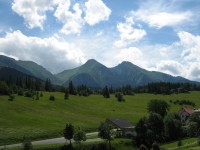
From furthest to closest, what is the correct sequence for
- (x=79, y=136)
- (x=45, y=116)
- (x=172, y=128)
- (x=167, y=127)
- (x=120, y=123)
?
(x=45, y=116) < (x=120, y=123) < (x=172, y=128) < (x=167, y=127) < (x=79, y=136)

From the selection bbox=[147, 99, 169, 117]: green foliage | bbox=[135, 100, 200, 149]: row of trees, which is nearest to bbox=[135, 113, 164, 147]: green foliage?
bbox=[135, 100, 200, 149]: row of trees

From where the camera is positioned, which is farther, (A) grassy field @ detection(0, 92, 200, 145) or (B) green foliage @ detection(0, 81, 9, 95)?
(B) green foliage @ detection(0, 81, 9, 95)

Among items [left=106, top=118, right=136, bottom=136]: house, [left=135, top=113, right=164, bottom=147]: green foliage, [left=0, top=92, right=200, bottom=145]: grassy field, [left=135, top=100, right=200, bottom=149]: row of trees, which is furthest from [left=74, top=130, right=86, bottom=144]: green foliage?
[left=106, top=118, right=136, bottom=136]: house

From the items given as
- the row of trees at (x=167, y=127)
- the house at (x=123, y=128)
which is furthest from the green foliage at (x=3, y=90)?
the row of trees at (x=167, y=127)

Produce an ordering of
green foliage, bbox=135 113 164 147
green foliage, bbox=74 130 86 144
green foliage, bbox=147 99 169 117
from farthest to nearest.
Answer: green foliage, bbox=147 99 169 117 < green foliage, bbox=135 113 164 147 < green foliage, bbox=74 130 86 144

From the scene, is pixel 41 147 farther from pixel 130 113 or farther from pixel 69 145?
pixel 130 113

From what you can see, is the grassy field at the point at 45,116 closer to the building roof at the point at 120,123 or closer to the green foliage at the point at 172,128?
the building roof at the point at 120,123

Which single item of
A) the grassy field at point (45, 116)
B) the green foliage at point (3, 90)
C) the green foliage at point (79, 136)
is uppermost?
the green foliage at point (3, 90)

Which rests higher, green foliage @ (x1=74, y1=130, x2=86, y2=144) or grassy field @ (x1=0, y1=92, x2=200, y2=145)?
grassy field @ (x1=0, y1=92, x2=200, y2=145)

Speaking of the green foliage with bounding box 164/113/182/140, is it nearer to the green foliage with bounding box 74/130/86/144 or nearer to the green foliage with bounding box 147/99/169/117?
the green foliage with bounding box 147/99/169/117

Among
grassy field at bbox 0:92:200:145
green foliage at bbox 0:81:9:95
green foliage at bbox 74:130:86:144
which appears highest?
green foliage at bbox 0:81:9:95

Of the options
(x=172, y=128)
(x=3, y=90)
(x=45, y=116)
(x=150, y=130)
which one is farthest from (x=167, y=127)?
(x=3, y=90)

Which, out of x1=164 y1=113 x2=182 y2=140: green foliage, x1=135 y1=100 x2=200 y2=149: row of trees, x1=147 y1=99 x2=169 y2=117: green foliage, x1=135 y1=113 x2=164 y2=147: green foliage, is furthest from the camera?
x1=147 y1=99 x2=169 y2=117: green foliage

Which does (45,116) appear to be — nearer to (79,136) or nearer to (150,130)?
(150,130)
